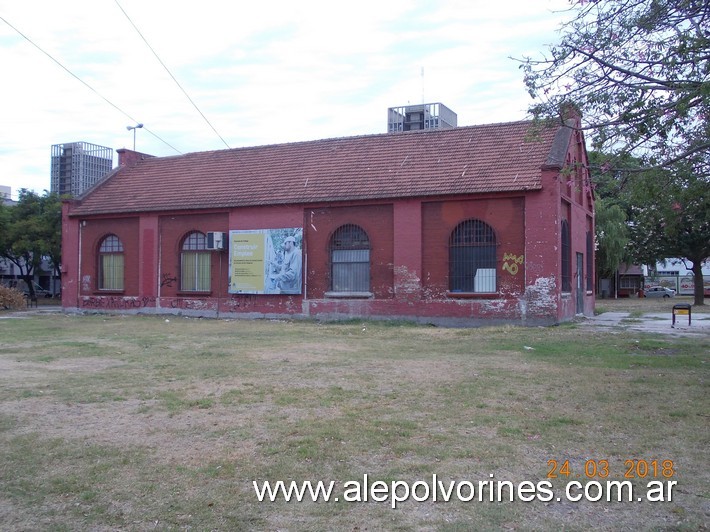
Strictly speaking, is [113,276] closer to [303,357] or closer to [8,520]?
[303,357]

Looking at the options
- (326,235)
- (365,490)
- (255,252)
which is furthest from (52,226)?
(365,490)

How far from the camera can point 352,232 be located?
2355cm

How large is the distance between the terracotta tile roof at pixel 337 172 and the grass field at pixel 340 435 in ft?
32.8

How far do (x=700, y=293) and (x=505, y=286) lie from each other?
84.7ft

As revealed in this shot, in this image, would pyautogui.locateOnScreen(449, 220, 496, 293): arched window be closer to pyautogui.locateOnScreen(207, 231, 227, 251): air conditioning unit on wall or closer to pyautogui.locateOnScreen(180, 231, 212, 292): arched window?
pyautogui.locateOnScreen(207, 231, 227, 251): air conditioning unit on wall

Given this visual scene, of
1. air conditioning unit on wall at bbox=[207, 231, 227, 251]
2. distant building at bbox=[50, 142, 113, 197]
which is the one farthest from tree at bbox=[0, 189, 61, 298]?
air conditioning unit on wall at bbox=[207, 231, 227, 251]

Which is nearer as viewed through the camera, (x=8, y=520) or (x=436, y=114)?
(x=8, y=520)

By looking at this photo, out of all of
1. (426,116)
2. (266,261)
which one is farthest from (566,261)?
(426,116)

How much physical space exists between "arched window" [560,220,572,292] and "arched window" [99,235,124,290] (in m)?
18.4

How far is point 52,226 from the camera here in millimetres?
37281

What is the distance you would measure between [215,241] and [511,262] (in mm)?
11425

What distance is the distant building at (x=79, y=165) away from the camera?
144ft

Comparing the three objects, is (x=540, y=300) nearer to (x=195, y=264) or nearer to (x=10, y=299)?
(x=195, y=264)

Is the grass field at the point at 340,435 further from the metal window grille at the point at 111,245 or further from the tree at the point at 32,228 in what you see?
the tree at the point at 32,228
